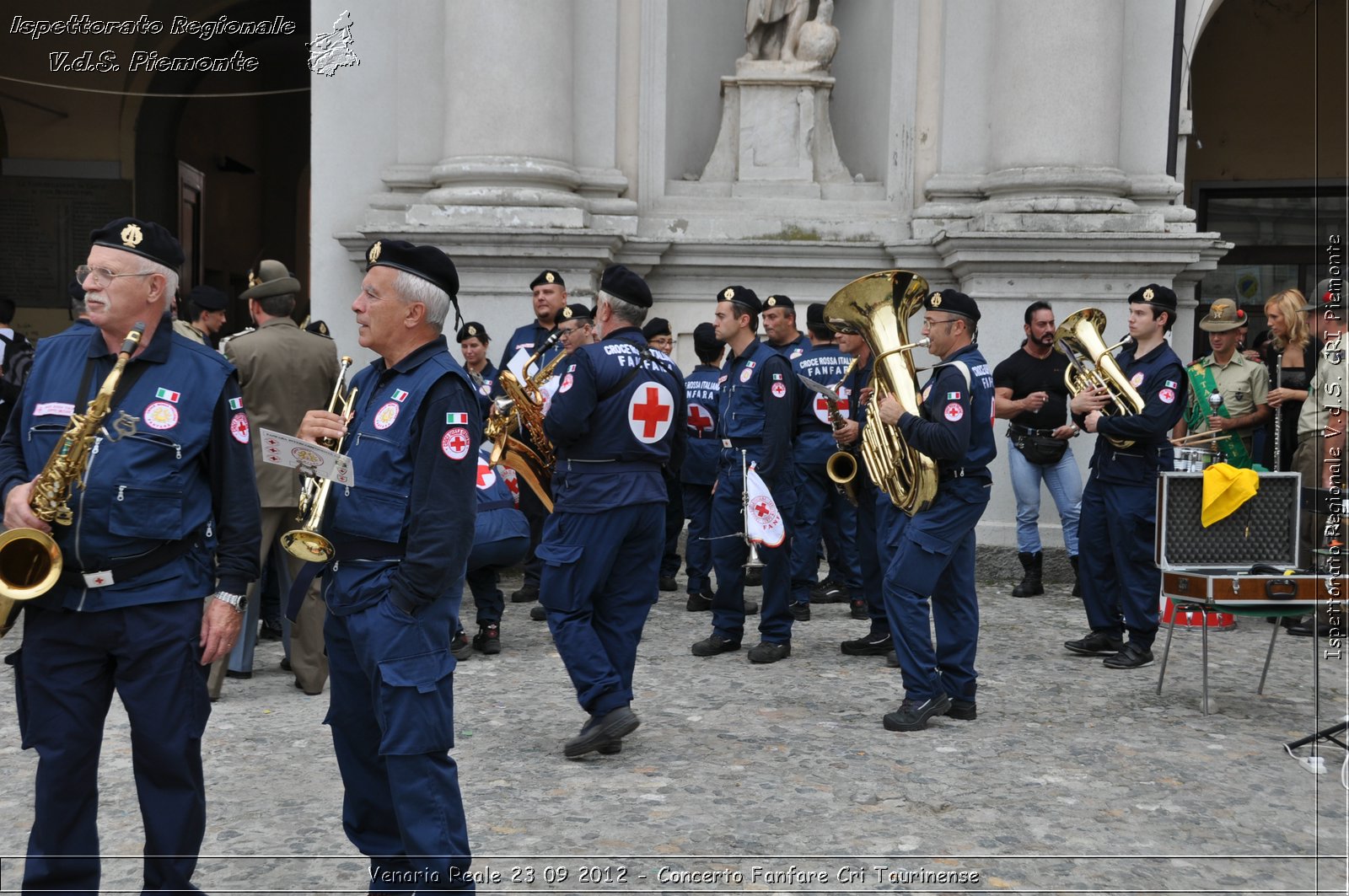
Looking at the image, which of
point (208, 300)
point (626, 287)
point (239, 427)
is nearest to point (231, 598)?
point (239, 427)

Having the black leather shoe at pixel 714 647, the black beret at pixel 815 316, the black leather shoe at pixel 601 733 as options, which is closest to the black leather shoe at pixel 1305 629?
the black beret at pixel 815 316

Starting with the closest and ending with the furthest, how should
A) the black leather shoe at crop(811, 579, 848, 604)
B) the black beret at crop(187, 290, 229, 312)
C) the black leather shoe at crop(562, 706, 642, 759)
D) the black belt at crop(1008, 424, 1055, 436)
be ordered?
1. the black leather shoe at crop(562, 706, 642, 759)
2. the black beret at crop(187, 290, 229, 312)
3. the black leather shoe at crop(811, 579, 848, 604)
4. the black belt at crop(1008, 424, 1055, 436)

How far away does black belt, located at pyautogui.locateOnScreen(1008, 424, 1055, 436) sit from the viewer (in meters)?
9.41

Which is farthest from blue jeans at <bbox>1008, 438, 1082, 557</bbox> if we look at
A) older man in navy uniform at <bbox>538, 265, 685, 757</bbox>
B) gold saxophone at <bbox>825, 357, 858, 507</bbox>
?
older man in navy uniform at <bbox>538, 265, 685, 757</bbox>

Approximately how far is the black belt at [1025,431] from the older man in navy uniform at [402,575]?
21.2 ft

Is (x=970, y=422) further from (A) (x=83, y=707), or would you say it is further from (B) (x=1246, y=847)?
(A) (x=83, y=707)

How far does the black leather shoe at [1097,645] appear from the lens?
7.52 m

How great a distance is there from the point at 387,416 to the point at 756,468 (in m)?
3.96

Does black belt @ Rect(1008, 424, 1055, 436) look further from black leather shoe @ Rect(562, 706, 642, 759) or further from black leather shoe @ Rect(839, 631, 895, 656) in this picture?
black leather shoe @ Rect(562, 706, 642, 759)

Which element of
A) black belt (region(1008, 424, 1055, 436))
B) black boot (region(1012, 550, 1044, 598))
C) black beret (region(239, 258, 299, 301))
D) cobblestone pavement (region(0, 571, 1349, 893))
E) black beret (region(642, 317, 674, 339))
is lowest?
cobblestone pavement (region(0, 571, 1349, 893))

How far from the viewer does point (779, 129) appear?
1127 cm

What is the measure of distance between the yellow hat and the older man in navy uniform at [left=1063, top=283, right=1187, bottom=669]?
51cm

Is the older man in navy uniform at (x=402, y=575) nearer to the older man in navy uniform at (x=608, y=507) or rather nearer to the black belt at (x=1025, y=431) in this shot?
the older man in navy uniform at (x=608, y=507)

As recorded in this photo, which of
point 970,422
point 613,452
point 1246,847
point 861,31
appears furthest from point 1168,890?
point 861,31
